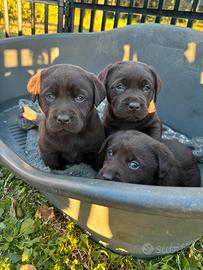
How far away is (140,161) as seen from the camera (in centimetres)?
206

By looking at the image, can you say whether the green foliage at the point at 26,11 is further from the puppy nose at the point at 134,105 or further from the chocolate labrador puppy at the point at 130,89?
the puppy nose at the point at 134,105

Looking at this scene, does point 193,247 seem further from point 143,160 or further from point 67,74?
point 67,74

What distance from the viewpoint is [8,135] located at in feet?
10.3

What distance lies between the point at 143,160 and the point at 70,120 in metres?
0.49

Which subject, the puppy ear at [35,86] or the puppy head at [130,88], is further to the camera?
the puppy head at [130,88]

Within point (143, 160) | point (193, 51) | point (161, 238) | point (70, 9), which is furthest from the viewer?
point (70, 9)

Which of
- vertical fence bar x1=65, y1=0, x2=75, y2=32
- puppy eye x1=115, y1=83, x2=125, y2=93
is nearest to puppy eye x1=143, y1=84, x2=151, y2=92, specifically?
puppy eye x1=115, y1=83, x2=125, y2=93

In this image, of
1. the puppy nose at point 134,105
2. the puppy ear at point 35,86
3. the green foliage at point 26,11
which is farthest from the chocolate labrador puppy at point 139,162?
the green foliage at point 26,11

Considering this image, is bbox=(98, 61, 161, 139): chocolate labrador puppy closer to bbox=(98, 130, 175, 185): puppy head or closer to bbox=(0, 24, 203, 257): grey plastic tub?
bbox=(98, 130, 175, 185): puppy head

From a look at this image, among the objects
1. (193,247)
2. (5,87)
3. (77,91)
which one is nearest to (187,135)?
(193,247)

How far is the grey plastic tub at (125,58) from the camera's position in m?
1.78

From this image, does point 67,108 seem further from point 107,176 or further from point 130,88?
point 130,88

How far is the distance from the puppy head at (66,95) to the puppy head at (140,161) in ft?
0.99

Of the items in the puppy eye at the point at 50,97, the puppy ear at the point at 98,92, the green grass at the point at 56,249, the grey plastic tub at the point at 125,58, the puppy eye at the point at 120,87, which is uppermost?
the puppy ear at the point at 98,92
